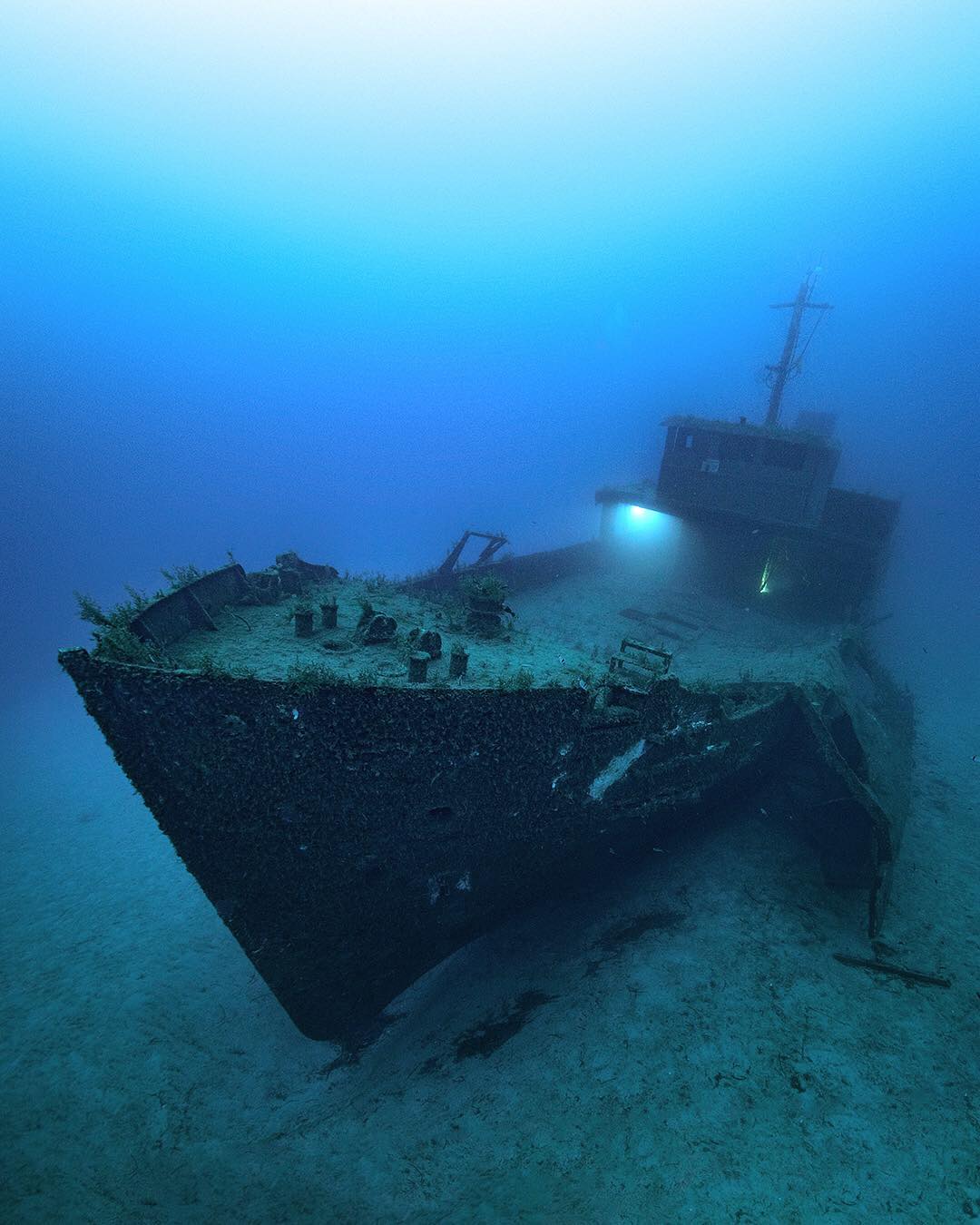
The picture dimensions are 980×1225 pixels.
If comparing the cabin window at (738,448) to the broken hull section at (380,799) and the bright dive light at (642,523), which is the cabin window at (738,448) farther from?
the broken hull section at (380,799)

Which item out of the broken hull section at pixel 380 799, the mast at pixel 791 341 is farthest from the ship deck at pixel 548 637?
the mast at pixel 791 341

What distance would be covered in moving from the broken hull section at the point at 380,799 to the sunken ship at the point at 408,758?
30mm

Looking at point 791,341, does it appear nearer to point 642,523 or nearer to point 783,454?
point 783,454

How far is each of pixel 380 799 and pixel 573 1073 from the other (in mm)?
4726

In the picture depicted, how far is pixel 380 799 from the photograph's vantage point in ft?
22.6

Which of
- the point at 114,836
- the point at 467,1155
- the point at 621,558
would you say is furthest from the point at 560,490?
the point at 467,1155

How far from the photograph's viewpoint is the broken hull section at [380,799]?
586cm

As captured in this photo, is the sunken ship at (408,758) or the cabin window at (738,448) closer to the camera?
the sunken ship at (408,758)

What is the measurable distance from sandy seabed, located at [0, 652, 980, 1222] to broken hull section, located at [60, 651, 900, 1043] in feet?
3.67

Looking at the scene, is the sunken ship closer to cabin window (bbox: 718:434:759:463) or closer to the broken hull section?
the broken hull section

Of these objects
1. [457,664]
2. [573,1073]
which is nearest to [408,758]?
[457,664]

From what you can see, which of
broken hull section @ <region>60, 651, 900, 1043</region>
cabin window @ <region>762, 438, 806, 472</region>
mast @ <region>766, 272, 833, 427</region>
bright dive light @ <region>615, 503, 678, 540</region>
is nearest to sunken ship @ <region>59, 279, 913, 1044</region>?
broken hull section @ <region>60, 651, 900, 1043</region>

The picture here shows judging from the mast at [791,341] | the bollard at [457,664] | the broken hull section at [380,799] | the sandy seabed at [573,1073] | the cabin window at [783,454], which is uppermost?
the mast at [791,341]

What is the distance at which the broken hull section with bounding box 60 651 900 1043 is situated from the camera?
5.86 m
